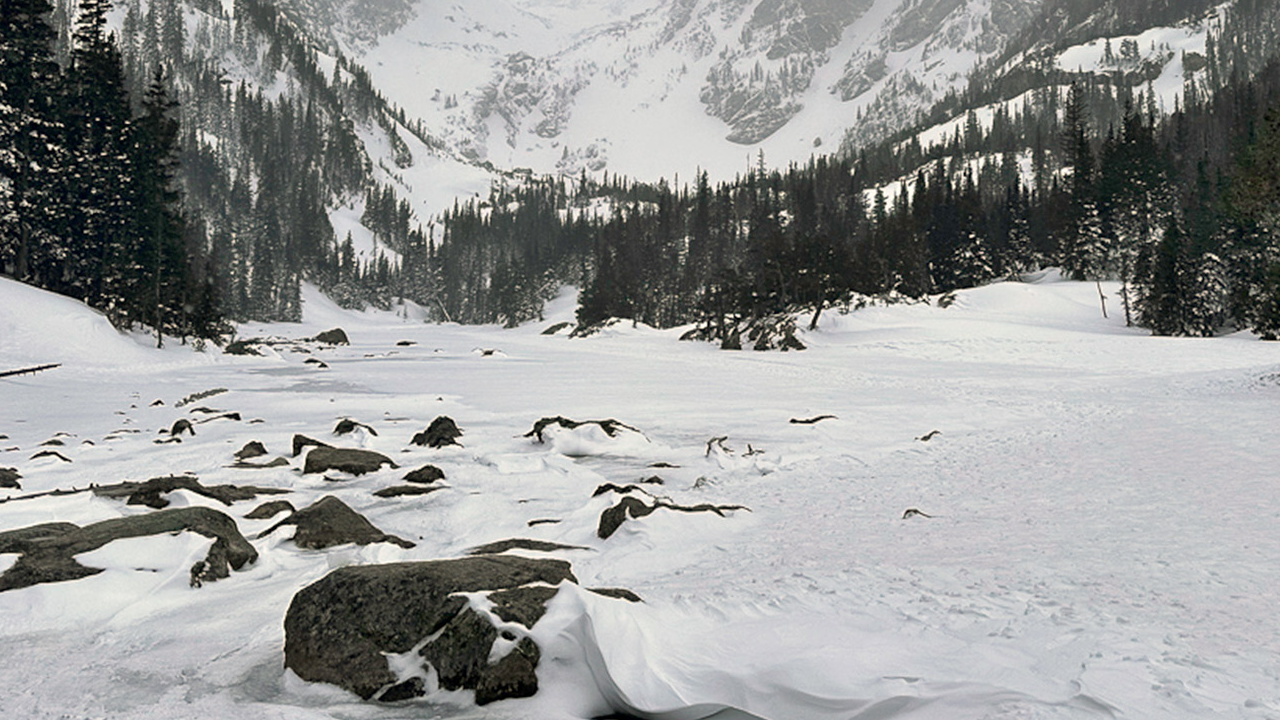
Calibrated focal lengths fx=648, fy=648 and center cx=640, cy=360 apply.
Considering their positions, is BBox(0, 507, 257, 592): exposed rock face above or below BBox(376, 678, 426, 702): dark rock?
above

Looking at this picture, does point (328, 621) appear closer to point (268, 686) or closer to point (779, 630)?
point (268, 686)

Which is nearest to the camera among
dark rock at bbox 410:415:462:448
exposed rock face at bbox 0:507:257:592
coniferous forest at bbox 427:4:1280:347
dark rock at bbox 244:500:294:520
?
exposed rock face at bbox 0:507:257:592

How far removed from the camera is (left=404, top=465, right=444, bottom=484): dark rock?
34.6 feet

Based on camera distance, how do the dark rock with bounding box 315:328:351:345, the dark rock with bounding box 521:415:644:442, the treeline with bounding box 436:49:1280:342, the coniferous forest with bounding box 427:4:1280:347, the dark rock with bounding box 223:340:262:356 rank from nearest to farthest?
1. the dark rock with bounding box 521:415:644:442
2. the dark rock with bounding box 223:340:262:356
3. the treeline with bounding box 436:49:1280:342
4. the coniferous forest with bounding box 427:4:1280:347
5. the dark rock with bounding box 315:328:351:345

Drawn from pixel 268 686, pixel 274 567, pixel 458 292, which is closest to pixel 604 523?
pixel 274 567

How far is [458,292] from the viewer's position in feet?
590

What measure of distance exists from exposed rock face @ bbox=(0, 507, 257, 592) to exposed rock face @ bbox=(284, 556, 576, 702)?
2.40 meters

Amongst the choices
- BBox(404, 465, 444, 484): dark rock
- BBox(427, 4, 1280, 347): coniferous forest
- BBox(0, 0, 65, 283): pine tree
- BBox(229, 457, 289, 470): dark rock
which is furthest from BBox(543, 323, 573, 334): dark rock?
BBox(404, 465, 444, 484): dark rock

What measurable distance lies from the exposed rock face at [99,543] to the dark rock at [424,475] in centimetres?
366

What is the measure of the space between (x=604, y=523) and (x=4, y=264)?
47.5 m

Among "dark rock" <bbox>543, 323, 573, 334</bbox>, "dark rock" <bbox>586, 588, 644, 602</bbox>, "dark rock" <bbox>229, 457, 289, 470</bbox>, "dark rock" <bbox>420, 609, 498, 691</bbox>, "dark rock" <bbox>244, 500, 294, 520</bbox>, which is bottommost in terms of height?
"dark rock" <bbox>229, 457, 289, 470</bbox>

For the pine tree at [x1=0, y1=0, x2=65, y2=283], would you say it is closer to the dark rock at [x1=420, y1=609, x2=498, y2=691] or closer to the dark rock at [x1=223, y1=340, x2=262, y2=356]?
the dark rock at [x1=223, y1=340, x2=262, y2=356]

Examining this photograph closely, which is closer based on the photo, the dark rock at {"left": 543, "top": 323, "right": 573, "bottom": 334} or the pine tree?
the pine tree

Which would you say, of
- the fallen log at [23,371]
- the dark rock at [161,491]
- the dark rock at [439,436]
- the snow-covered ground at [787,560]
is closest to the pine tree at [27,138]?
the fallen log at [23,371]
